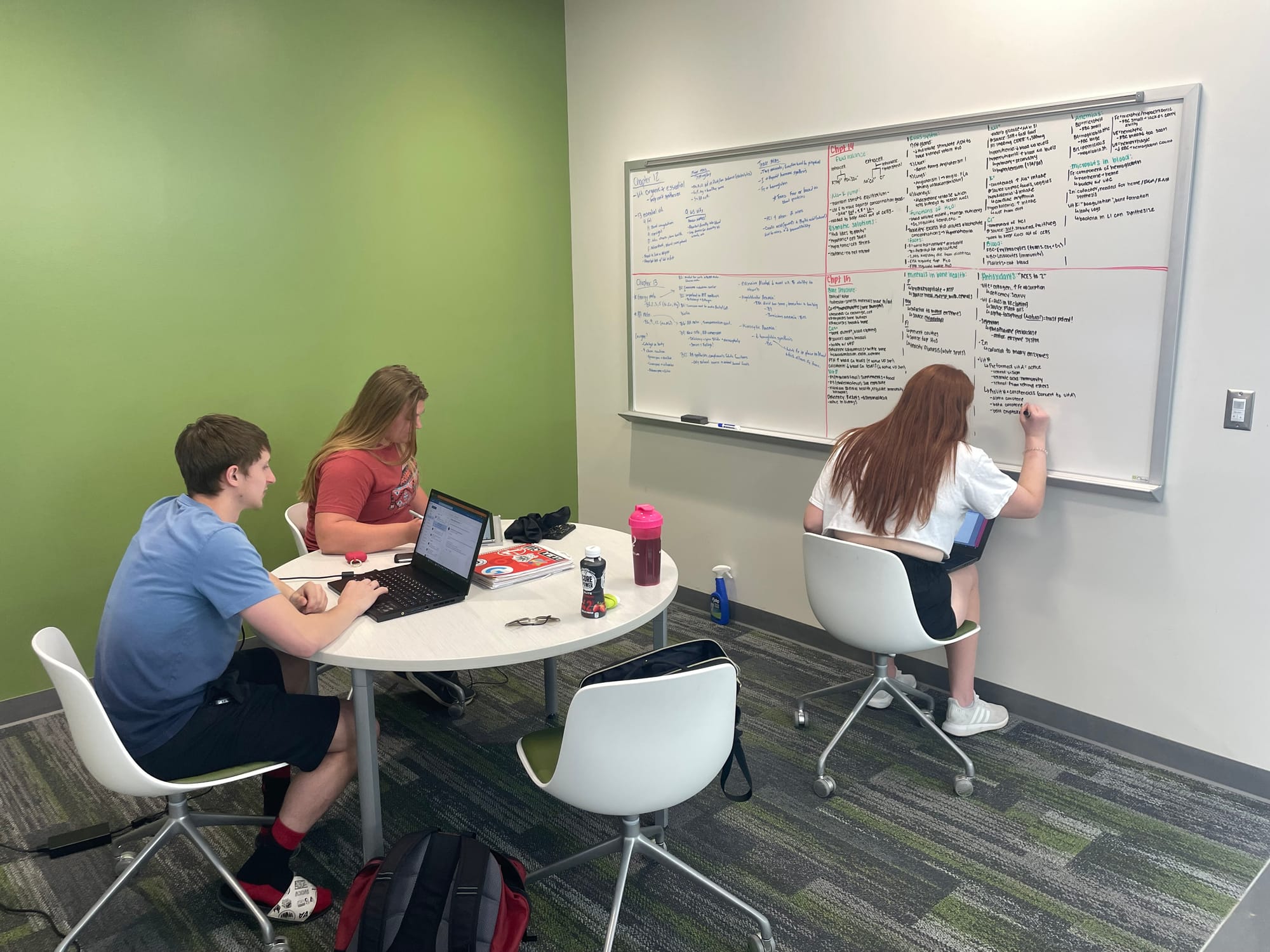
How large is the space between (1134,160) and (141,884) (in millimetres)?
3444

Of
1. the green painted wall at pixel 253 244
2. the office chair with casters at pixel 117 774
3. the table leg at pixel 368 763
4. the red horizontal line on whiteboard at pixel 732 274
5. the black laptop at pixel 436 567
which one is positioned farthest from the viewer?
the red horizontal line on whiteboard at pixel 732 274

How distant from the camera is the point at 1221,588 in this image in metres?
2.78

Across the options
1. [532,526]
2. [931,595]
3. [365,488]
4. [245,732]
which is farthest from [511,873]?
[931,595]

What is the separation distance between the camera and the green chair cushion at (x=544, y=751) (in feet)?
6.90

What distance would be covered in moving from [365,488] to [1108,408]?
93.1 inches

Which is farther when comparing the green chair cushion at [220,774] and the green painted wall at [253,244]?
the green painted wall at [253,244]

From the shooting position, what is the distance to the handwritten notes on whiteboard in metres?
2.83

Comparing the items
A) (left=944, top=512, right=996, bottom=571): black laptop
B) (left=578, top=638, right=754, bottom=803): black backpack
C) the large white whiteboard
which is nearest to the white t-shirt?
(left=944, top=512, right=996, bottom=571): black laptop

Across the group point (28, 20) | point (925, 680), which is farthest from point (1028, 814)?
point (28, 20)

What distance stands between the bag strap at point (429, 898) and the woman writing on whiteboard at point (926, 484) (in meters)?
1.53

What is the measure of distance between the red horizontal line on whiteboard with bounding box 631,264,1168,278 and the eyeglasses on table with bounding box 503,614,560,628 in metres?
1.91

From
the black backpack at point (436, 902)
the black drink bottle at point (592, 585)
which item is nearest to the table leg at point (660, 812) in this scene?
the black drink bottle at point (592, 585)

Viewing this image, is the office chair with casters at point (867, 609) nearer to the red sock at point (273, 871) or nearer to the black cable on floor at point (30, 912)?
the red sock at point (273, 871)

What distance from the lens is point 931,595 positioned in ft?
9.29
